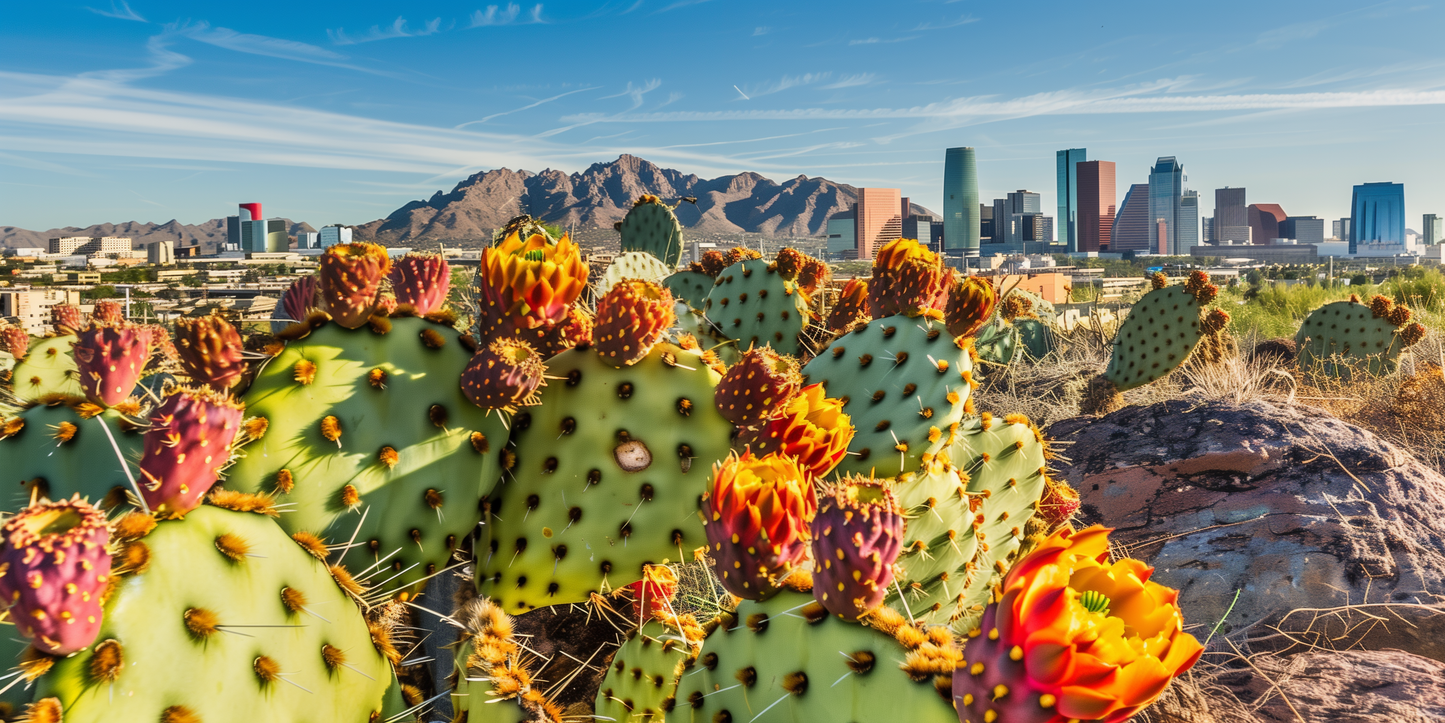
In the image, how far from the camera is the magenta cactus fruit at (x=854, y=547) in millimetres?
1066

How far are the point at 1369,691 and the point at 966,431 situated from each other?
1.26 m

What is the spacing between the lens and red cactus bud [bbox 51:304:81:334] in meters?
2.95

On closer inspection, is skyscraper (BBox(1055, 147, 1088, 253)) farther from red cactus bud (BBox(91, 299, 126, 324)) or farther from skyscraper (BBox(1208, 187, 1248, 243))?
red cactus bud (BBox(91, 299, 126, 324))

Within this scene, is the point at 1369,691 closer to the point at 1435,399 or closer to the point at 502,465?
the point at 502,465

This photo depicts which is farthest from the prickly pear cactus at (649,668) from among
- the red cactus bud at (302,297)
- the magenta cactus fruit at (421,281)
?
the red cactus bud at (302,297)

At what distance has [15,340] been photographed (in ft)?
11.3

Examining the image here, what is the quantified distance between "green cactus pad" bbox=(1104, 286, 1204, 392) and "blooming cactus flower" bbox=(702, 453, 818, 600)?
20.8 ft

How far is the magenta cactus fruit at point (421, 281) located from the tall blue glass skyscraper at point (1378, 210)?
6736 inches

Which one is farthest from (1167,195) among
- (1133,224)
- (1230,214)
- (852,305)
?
(852,305)

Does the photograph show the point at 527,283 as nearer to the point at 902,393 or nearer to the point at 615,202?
the point at 902,393

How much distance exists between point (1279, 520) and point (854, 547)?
138 inches

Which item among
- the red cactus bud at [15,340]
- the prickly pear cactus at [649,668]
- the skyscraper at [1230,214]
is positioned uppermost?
the skyscraper at [1230,214]

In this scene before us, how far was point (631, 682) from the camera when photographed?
1.84 meters

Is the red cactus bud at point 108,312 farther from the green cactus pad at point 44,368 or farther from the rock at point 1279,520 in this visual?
the rock at point 1279,520
